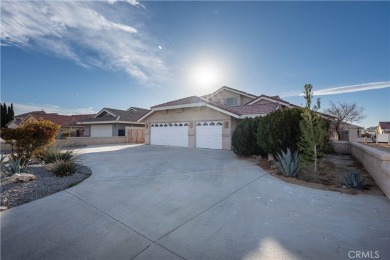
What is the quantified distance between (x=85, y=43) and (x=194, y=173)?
9.84m

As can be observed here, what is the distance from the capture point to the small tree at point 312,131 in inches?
273

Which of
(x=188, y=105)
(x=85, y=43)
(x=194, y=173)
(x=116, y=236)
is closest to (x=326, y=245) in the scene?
(x=116, y=236)

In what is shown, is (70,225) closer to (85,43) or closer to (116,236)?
(116,236)

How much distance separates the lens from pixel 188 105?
683 inches

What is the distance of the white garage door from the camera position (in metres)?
26.8

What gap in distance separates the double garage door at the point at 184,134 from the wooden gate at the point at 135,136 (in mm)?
4407

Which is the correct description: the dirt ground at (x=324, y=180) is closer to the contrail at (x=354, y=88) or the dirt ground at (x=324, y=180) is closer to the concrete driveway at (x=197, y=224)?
the concrete driveway at (x=197, y=224)

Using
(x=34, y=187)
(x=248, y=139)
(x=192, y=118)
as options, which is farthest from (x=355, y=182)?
(x=192, y=118)

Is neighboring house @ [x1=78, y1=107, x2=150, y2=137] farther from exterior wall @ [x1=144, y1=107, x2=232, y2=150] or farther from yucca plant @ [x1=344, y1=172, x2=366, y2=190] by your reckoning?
yucca plant @ [x1=344, y1=172, x2=366, y2=190]

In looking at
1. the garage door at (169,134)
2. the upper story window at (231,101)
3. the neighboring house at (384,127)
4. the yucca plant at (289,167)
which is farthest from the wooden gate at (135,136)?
the neighboring house at (384,127)

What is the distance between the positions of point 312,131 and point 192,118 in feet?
38.9

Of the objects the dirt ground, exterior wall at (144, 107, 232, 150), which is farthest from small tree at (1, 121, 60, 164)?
exterior wall at (144, 107, 232, 150)

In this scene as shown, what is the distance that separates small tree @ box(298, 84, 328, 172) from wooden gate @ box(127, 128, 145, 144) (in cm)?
2101

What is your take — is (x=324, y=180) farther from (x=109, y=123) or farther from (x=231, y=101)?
(x=109, y=123)
